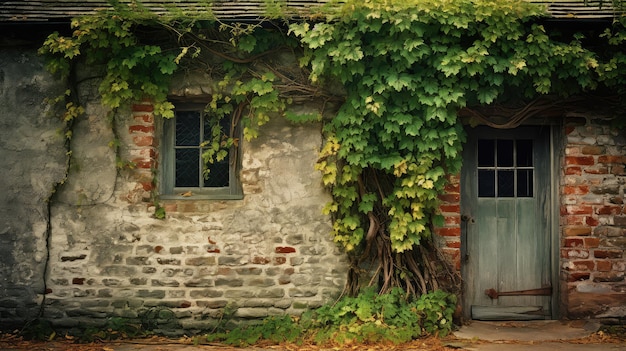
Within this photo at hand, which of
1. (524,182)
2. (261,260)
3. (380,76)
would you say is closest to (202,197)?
(261,260)

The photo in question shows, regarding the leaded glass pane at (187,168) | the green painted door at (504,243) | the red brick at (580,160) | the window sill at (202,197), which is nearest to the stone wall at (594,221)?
the red brick at (580,160)

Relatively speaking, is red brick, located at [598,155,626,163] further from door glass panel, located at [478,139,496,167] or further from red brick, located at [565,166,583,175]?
door glass panel, located at [478,139,496,167]

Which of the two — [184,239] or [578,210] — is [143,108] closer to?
[184,239]

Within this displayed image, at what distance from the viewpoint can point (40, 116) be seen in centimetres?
616

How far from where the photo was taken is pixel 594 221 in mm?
6258

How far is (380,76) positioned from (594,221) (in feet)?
9.01

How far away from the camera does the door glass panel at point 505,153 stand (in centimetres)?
661

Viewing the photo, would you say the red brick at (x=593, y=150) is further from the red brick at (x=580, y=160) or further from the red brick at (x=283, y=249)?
the red brick at (x=283, y=249)

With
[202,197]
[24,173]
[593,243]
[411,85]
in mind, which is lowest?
[593,243]

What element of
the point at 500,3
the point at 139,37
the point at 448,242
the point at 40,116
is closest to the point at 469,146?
the point at 448,242

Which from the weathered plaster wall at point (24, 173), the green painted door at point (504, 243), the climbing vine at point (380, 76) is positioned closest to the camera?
the climbing vine at point (380, 76)

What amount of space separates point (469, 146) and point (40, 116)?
4.57 metres

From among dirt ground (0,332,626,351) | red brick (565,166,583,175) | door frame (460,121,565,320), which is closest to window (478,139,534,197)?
door frame (460,121,565,320)

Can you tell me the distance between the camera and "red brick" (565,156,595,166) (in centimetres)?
627
